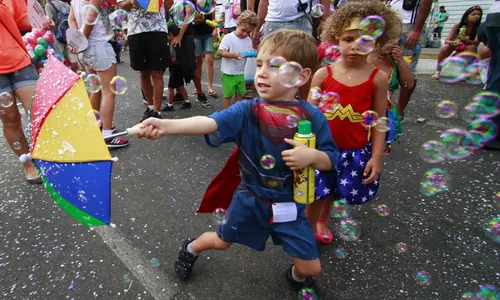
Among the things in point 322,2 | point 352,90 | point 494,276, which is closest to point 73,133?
point 352,90

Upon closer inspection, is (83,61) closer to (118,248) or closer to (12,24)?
(12,24)

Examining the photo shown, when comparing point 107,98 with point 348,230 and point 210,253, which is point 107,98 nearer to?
point 210,253

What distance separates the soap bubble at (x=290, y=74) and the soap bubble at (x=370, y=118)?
0.55 m

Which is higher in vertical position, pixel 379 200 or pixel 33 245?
pixel 379 200

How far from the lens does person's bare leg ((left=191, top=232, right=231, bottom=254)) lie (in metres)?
1.71

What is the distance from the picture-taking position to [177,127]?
1.31 m

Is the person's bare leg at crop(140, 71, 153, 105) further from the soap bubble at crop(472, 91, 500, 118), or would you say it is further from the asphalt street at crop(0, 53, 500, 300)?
the soap bubble at crop(472, 91, 500, 118)

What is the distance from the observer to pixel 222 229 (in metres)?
1.65

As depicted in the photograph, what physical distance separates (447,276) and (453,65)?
146 centimetres

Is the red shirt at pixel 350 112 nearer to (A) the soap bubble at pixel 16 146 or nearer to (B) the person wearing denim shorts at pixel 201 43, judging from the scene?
Result: (A) the soap bubble at pixel 16 146

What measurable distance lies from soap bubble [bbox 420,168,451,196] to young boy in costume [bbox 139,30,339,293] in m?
1.61

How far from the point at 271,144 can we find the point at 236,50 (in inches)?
118

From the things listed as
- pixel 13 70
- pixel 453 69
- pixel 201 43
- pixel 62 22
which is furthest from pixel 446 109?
pixel 62 22

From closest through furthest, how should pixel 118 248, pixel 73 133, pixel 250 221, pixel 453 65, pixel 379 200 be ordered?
pixel 73 133
pixel 250 221
pixel 118 248
pixel 453 65
pixel 379 200
